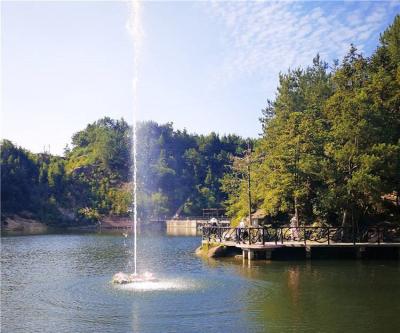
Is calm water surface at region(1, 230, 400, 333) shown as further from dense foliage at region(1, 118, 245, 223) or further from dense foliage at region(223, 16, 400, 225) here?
dense foliage at region(1, 118, 245, 223)

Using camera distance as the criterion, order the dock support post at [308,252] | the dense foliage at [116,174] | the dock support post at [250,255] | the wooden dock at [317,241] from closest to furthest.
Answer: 1. the dock support post at [250,255]
2. the wooden dock at [317,241]
3. the dock support post at [308,252]
4. the dense foliage at [116,174]

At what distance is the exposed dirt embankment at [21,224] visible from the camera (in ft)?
344

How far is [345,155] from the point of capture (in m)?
38.5

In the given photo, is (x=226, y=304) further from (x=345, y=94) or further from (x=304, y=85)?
(x=304, y=85)

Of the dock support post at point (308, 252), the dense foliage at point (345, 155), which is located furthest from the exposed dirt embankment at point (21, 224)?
the dock support post at point (308, 252)

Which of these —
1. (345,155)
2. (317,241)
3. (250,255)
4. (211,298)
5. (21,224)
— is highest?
(345,155)

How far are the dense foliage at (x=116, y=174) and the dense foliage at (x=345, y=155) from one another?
84070 millimetres

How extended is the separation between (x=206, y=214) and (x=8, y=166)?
50719 millimetres

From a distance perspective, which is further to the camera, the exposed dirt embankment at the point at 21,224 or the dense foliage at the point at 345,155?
the exposed dirt embankment at the point at 21,224

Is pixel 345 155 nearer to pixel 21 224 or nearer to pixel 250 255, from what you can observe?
pixel 250 255

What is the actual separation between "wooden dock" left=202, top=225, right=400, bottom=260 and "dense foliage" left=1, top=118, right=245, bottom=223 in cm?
8769

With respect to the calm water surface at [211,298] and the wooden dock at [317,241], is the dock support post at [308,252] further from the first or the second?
the calm water surface at [211,298]

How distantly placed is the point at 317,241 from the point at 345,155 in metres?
7.10

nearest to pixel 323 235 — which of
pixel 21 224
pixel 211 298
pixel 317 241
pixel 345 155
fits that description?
pixel 317 241
